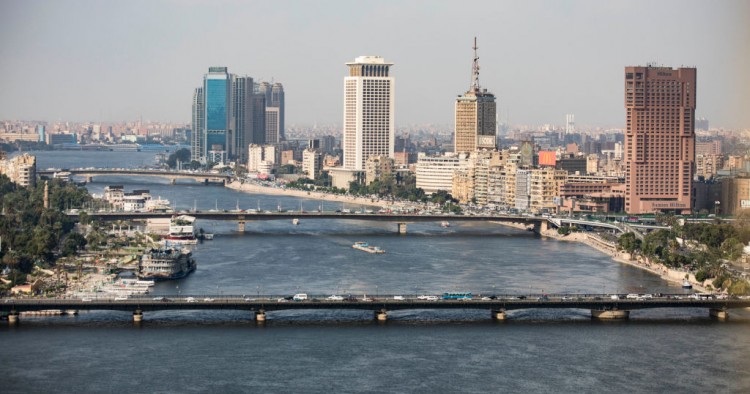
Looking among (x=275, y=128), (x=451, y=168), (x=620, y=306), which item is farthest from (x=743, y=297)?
(x=275, y=128)

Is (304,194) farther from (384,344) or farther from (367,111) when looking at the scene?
(384,344)

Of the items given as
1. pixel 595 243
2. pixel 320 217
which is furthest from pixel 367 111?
pixel 595 243

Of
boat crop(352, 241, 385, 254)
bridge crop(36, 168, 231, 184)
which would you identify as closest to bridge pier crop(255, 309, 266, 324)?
boat crop(352, 241, 385, 254)

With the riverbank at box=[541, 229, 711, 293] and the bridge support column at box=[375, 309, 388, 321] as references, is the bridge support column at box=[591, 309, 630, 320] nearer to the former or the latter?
the bridge support column at box=[375, 309, 388, 321]

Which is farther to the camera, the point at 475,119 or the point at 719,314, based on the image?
the point at 475,119

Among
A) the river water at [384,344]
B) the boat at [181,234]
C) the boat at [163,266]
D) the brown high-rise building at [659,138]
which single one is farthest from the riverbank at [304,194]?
the river water at [384,344]

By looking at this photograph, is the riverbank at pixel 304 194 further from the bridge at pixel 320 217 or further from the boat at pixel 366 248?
the boat at pixel 366 248

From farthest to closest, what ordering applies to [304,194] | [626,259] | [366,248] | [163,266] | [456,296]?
1. [304,194]
2. [366,248]
3. [626,259]
4. [163,266]
5. [456,296]
